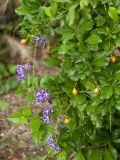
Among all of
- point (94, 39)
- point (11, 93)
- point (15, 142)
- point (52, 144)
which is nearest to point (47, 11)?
point (94, 39)

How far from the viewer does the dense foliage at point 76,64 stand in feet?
6.91

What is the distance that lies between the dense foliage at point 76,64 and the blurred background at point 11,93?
59cm

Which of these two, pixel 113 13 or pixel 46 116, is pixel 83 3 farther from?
pixel 46 116

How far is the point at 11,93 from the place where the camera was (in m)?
4.27

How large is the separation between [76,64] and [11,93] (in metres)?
2.17

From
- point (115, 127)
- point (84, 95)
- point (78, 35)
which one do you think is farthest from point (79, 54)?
point (115, 127)

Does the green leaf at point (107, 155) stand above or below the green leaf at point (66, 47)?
below

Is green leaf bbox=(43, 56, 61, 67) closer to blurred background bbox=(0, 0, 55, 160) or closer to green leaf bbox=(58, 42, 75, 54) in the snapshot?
green leaf bbox=(58, 42, 75, 54)

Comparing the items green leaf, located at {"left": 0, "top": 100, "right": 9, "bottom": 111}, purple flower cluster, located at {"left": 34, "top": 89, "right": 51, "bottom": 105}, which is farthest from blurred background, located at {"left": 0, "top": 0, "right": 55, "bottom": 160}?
purple flower cluster, located at {"left": 34, "top": 89, "right": 51, "bottom": 105}

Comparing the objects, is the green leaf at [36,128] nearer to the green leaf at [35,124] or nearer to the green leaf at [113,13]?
the green leaf at [35,124]

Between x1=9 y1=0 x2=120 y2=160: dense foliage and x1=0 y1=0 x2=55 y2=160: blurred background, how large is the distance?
59 cm

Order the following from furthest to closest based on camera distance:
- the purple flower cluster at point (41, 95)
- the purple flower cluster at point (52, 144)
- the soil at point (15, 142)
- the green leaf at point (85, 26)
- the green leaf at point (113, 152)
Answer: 1. the soil at point (15, 142)
2. the green leaf at point (113, 152)
3. the purple flower cluster at point (52, 144)
4. the purple flower cluster at point (41, 95)
5. the green leaf at point (85, 26)

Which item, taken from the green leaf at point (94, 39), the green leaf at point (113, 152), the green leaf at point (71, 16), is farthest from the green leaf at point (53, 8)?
the green leaf at point (113, 152)

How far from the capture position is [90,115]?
237cm
